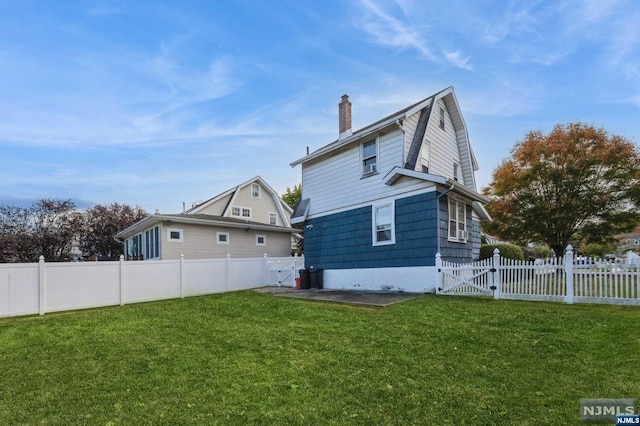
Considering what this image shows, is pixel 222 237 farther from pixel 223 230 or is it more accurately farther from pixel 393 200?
pixel 393 200

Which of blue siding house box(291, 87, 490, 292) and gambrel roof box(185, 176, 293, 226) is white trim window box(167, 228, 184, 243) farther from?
blue siding house box(291, 87, 490, 292)

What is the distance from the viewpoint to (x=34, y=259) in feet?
89.5

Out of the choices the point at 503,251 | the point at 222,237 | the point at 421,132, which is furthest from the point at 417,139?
the point at 222,237

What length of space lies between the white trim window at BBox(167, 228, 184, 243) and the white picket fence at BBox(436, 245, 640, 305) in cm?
1395

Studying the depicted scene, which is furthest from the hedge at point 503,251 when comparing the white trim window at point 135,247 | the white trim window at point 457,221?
the white trim window at point 135,247

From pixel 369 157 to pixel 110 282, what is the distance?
33.4 feet

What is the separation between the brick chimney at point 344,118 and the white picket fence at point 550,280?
7330 mm

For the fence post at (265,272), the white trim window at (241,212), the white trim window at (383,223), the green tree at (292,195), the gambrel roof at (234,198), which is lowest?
the fence post at (265,272)

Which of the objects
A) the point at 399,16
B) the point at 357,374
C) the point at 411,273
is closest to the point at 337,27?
the point at 399,16

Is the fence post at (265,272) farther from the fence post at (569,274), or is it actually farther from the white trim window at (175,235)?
the fence post at (569,274)

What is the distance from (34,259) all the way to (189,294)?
74.6 feet

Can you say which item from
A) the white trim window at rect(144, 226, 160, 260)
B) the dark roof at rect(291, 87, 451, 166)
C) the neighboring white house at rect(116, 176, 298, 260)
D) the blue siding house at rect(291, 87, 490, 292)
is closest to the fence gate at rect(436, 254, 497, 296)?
the blue siding house at rect(291, 87, 490, 292)

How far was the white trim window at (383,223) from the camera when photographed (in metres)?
12.4

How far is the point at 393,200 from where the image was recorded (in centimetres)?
1239
